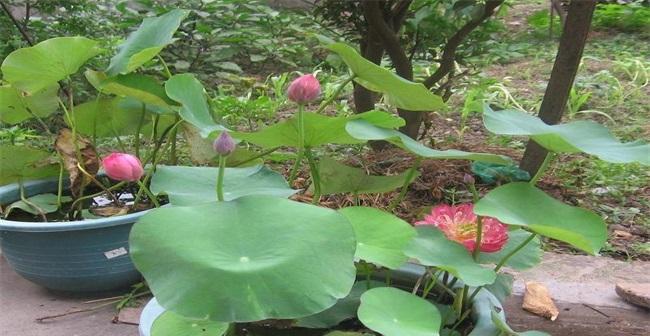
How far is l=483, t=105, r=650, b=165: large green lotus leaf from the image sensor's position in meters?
0.92

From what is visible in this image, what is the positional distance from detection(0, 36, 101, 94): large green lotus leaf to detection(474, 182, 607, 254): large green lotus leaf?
947 mm

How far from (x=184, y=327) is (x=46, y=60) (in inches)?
31.8

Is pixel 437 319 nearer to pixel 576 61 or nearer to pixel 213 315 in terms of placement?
pixel 213 315

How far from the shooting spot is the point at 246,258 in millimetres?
773

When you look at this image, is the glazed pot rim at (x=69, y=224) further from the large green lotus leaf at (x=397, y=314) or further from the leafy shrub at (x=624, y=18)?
the leafy shrub at (x=624, y=18)

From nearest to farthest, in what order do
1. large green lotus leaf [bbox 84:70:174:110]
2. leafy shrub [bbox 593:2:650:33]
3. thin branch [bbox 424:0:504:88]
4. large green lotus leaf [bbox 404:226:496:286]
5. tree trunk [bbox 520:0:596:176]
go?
large green lotus leaf [bbox 404:226:496:286] < large green lotus leaf [bbox 84:70:174:110] < tree trunk [bbox 520:0:596:176] < thin branch [bbox 424:0:504:88] < leafy shrub [bbox 593:2:650:33]

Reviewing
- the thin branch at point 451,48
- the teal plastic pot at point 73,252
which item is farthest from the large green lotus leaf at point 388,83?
the thin branch at point 451,48

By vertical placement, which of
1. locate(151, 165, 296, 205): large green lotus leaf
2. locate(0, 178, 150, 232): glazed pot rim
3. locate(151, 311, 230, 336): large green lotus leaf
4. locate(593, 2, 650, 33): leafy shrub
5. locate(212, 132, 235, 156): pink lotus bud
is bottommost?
locate(0, 178, 150, 232): glazed pot rim

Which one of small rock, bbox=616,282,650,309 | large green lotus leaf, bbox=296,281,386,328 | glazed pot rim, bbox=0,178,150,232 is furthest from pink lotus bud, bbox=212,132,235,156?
small rock, bbox=616,282,650,309

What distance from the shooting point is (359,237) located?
96cm

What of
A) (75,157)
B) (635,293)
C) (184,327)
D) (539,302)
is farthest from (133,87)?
(635,293)

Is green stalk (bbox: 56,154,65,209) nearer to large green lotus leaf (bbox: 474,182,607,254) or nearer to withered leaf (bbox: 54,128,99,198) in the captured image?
withered leaf (bbox: 54,128,99,198)

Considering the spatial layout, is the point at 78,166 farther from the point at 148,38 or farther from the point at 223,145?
the point at 223,145

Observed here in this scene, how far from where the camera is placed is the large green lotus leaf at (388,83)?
111 cm
